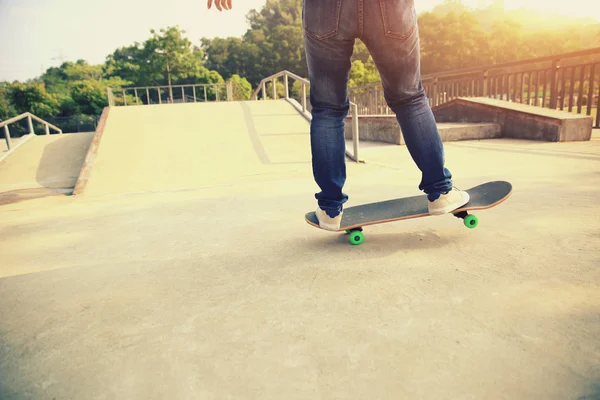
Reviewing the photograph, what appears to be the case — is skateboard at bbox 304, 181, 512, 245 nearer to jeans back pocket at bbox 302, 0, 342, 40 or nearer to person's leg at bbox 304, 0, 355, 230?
person's leg at bbox 304, 0, 355, 230

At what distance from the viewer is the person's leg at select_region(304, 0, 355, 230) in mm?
1727

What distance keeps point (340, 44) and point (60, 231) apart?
6.58ft

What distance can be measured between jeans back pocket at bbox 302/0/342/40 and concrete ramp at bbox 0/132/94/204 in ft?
11.0

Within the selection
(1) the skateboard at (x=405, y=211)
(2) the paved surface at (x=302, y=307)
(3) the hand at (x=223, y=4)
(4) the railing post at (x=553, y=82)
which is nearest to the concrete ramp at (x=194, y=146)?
(2) the paved surface at (x=302, y=307)

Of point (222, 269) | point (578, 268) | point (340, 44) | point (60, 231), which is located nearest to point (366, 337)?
point (222, 269)

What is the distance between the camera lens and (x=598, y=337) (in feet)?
3.40

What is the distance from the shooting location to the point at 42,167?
587cm

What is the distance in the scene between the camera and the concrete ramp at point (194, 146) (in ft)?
14.1

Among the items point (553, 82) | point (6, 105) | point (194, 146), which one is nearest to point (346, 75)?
point (194, 146)

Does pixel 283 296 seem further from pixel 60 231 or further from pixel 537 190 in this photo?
pixel 537 190

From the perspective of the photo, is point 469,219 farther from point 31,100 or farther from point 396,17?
point 31,100

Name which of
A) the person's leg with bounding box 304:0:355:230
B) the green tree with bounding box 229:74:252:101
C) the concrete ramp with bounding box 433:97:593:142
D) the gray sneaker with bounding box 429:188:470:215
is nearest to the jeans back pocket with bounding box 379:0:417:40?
the person's leg with bounding box 304:0:355:230

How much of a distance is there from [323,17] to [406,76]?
449 mm

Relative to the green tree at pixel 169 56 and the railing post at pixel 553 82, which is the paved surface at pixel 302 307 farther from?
the green tree at pixel 169 56
